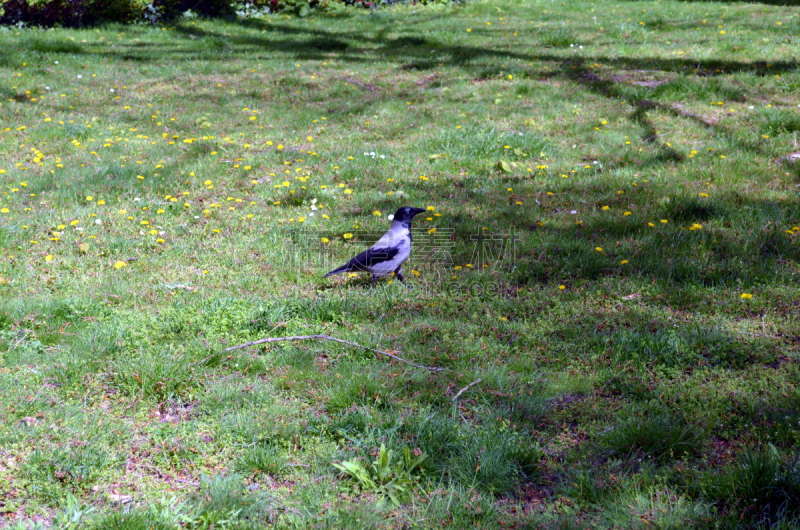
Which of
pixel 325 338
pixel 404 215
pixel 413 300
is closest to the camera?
pixel 325 338

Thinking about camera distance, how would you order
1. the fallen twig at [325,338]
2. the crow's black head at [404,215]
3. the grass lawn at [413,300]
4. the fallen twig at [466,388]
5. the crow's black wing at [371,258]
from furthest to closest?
the crow's black head at [404,215]
the crow's black wing at [371,258]
the fallen twig at [325,338]
the fallen twig at [466,388]
the grass lawn at [413,300]

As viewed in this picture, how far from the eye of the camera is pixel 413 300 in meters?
4.38

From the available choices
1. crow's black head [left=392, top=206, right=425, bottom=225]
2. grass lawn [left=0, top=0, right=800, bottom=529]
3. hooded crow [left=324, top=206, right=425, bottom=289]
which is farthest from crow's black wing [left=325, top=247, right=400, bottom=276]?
crow's black head [left=392, top=206, right=425, bottom=225]

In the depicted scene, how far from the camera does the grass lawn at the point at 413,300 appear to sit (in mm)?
2596

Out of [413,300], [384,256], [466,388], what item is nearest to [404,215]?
[384,256]

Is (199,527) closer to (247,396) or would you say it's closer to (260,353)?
(247,396)

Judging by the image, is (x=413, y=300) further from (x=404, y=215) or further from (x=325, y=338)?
(x=325, y=338)

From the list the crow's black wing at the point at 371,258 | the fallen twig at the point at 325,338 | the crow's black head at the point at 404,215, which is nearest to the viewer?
the fallen twig at the point at 325,338

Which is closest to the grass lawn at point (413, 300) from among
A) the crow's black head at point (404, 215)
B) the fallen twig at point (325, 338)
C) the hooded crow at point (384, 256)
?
the fallen twig at point (325, 338)

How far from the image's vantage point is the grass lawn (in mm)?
2596

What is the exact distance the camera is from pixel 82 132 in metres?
7.79

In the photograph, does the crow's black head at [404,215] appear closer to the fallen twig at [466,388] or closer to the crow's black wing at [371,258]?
the crow's black wing at [371,258]

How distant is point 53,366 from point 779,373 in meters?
4.10

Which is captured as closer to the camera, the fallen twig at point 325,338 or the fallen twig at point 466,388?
the fallen twig at point 466,388
